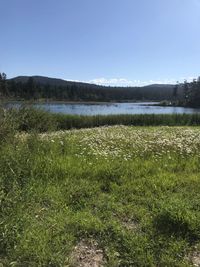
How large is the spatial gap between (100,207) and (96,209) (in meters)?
0.08

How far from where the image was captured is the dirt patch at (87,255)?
11.9 feet

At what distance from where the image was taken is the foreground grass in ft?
12.4

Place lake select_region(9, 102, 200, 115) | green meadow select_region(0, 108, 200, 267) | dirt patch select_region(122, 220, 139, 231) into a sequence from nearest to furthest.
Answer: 1. green meadow select_region(0, 108, 200, 267)
2. dirt patch select_region(122, 220, 139, 231)
3. lake select_region(9, 102, 200, 115)

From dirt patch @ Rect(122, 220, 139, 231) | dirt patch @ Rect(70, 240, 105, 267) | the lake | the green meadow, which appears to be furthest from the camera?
the lake

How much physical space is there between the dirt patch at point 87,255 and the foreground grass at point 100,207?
0.06 meters

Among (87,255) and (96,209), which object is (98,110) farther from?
(87,255)

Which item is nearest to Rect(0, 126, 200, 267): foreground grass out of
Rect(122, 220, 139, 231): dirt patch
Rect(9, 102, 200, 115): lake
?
Rect(122, 220, 139, 231): dirt patch

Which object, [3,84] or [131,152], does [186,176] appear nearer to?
[131,152]

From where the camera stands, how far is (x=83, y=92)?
125812 mm

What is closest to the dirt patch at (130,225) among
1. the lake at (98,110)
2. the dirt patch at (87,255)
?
the dirt patch at (87,255)

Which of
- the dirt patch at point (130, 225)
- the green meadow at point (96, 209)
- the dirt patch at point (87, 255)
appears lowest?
the dirt patch at point (87, 255)

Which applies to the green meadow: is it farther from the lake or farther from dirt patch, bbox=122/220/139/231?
the lake

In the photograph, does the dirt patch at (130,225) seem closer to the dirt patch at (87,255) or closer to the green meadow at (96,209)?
the green meadow at (96,209)

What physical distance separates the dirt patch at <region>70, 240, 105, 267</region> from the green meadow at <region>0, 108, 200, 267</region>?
1 centimetres
